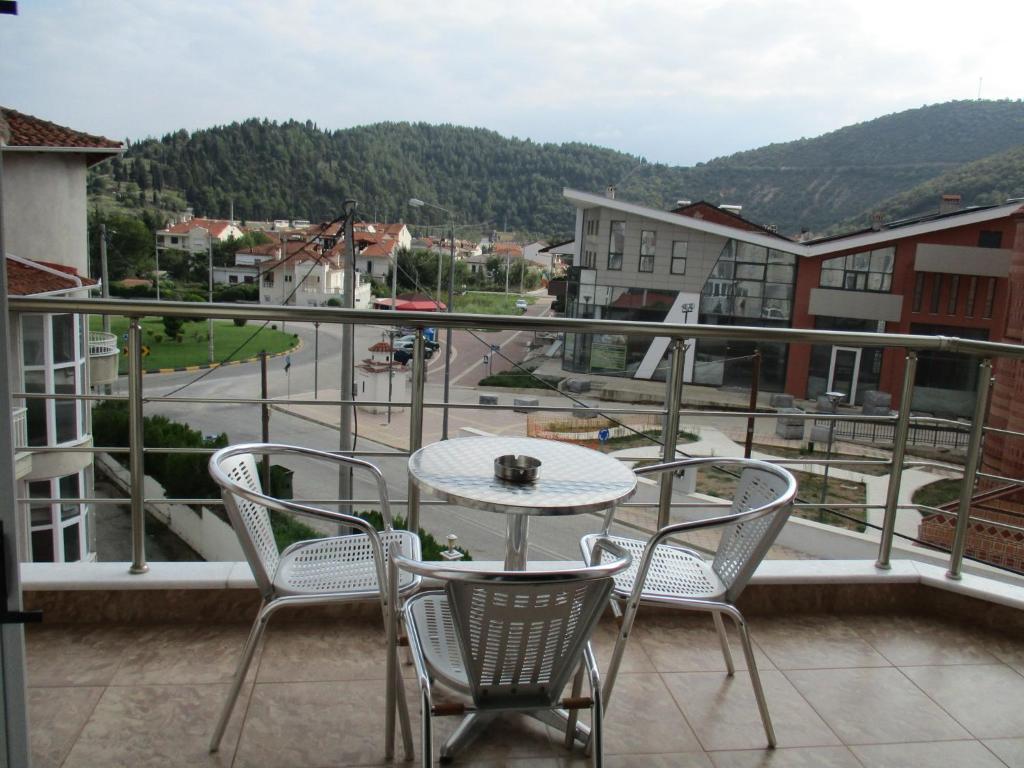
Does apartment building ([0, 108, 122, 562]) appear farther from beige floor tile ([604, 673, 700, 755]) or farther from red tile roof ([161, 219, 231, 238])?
beige floor tile ([604, 673, 700, 755])

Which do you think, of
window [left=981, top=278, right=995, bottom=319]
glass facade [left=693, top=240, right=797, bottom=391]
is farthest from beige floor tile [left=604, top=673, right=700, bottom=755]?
glass facade [left=693, top=240, right=797, bottom=391]

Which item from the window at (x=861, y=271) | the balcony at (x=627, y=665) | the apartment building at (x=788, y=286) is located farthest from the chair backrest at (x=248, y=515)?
the window at (x=861, y=271)

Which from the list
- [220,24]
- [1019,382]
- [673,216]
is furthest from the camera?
[673,216]

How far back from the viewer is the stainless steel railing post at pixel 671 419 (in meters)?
2.46

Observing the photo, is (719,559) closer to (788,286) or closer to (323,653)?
(323,653)

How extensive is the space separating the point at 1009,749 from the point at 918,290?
26925 mm

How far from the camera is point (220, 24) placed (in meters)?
24.2

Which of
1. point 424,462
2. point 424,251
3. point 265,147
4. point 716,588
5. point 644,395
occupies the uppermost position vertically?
point 265,147

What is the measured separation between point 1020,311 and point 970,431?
13988 mm

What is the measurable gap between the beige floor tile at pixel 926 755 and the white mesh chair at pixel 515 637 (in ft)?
2.85

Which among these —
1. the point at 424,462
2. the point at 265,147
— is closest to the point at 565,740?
the point at 424,462

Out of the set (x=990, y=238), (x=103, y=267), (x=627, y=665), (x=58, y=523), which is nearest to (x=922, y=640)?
(x=627, y=665)

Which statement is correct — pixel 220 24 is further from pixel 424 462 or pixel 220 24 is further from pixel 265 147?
pixel 424 462

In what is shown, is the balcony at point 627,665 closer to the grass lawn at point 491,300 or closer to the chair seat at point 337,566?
the chair seat at point 337,566
